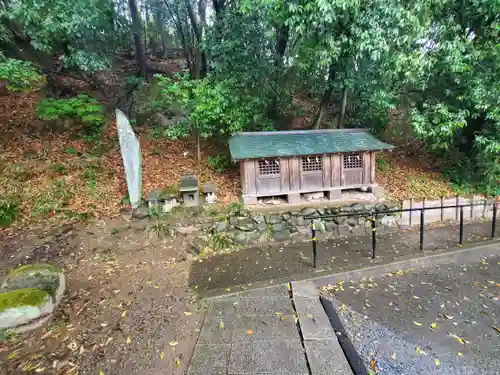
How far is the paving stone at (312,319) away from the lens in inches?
146

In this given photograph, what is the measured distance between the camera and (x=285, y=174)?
7.62 meters

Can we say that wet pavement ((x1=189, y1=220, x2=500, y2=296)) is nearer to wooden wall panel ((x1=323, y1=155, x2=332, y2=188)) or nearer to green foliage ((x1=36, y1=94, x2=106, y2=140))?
wooden wall panel ((x1=323, y1=155, x2=332, y2=188))

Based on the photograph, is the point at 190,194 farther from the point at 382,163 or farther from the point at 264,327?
the point at 382,163

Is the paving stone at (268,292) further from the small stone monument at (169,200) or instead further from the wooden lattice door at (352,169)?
the wooden lattice door at (352,169)

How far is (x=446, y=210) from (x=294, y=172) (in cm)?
495

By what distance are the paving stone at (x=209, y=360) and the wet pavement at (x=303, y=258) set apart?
1.27m

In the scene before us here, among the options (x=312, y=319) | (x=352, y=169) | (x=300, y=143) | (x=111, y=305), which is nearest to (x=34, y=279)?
(x=111, y=305)

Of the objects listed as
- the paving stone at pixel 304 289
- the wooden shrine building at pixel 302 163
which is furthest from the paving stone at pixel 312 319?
the wooden shrine building at pixel 302 163

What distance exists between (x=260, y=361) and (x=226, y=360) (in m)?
0.42

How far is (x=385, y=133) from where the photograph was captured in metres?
12.1

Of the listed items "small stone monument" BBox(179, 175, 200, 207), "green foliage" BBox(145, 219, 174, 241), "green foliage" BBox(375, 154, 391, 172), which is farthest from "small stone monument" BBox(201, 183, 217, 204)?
"green foliage" BBox(375, 154, 391, 172)

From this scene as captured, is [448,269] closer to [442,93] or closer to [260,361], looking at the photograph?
[260,361]

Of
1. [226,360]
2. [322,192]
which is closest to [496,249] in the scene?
[322,192]

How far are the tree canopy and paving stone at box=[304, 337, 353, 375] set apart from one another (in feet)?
20.6
